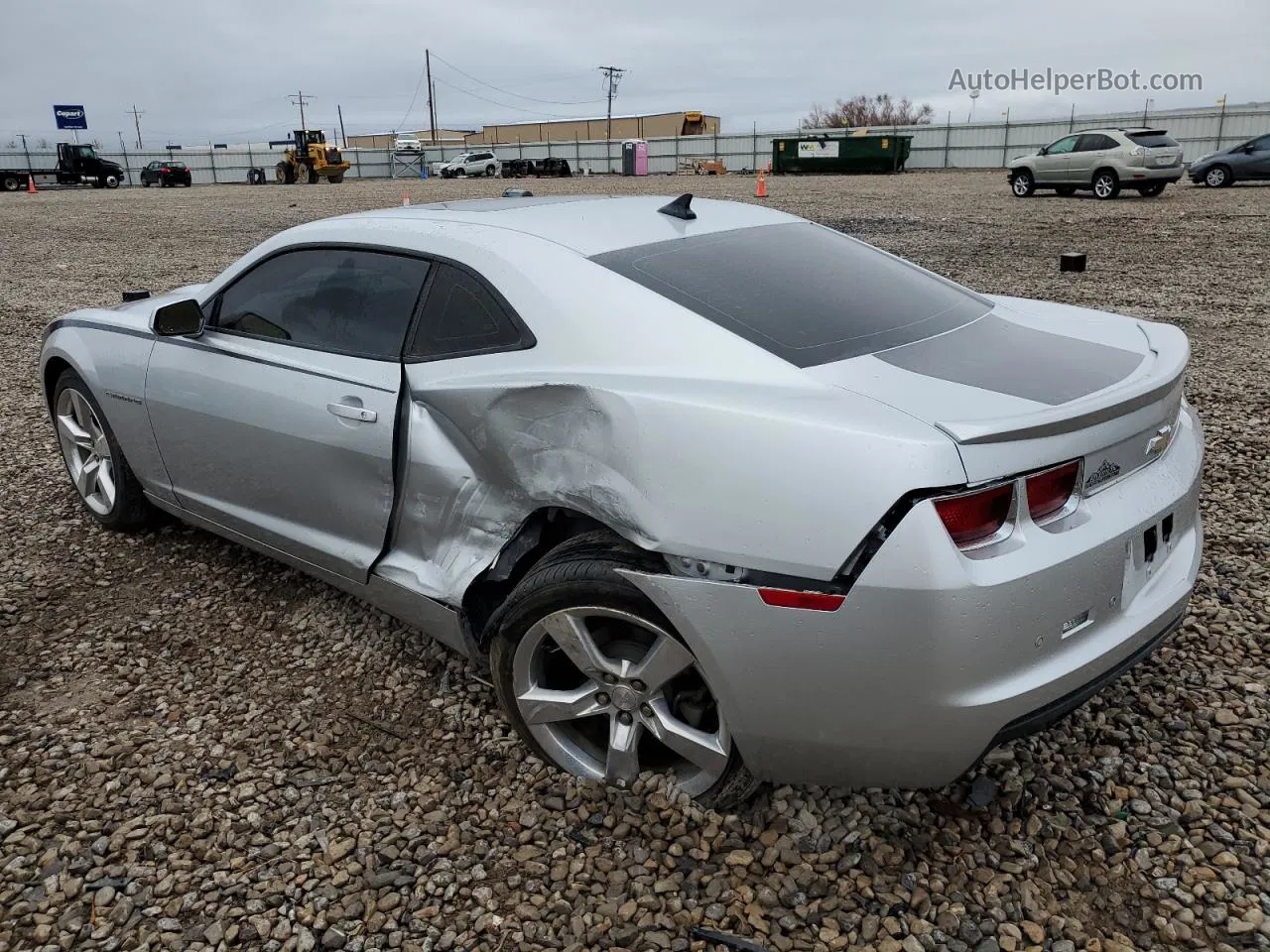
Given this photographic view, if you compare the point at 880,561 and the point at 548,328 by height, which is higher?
the point at 548,328

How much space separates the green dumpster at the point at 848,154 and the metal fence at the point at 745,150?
5.38 m

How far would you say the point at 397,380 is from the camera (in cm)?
284

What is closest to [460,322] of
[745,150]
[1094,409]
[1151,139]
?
[1094,409]

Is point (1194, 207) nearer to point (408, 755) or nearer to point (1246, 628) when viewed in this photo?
point (1246, 628)

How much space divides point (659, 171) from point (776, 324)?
166ft

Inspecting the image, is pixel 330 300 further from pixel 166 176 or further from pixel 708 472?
pixel 166 176

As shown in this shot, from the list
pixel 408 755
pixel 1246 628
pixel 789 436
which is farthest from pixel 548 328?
pixel 1246 628

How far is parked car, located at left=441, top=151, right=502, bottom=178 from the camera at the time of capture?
158 ft

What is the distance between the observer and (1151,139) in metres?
19.8

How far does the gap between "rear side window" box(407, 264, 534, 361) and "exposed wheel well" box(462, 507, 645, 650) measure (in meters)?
0.48

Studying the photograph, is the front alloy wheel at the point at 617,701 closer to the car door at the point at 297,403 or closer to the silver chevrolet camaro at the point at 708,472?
the silver chevrolet camaro at the point at 708,472

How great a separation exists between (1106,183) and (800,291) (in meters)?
20.6

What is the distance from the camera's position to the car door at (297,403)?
2.95 metres

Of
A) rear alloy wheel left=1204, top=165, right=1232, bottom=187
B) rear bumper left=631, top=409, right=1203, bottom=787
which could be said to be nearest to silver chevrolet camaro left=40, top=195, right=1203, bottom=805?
rear bumper left=631, top=409, right=1203, bottom=787
